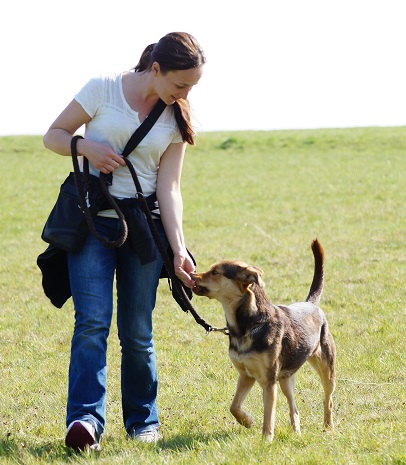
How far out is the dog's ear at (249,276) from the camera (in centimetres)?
535

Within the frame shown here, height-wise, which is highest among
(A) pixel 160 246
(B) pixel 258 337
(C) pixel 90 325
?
(A) pixel 160 246

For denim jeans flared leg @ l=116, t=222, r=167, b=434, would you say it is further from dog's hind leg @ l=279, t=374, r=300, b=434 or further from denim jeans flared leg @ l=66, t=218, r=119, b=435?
dog's hind leg @ l=279, t=374, r=300, b=434

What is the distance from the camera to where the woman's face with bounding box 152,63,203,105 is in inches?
186

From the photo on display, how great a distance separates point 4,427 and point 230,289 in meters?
1.86

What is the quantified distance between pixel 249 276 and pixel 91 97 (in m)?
1.53

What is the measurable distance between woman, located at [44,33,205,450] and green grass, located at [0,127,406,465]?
420mm

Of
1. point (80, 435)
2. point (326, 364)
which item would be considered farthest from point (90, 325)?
point (326, 364)

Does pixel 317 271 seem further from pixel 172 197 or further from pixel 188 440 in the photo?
pixel 188 440

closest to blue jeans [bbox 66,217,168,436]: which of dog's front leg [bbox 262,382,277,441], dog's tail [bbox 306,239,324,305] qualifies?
dog's front leg [bbox 262,382,277,441]

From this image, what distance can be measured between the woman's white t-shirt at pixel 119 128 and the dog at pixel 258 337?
2.76 feet

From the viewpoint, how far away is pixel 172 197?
203 inches

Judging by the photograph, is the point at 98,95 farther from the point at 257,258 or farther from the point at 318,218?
the point at 318,218

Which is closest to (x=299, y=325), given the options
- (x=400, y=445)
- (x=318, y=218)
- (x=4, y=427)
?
(x=400, y=445)

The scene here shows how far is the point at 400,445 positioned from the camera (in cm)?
442
